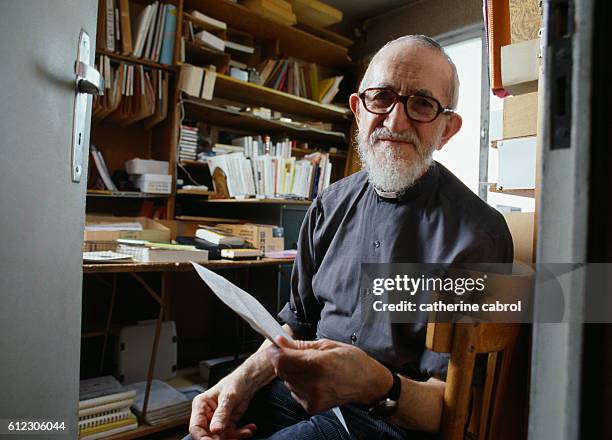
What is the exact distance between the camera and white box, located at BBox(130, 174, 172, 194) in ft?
8.31

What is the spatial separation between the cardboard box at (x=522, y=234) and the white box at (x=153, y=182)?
80.4 inches

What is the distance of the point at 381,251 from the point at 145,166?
1.89m

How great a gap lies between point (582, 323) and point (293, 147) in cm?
314

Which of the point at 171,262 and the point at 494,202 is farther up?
the point at 494,202

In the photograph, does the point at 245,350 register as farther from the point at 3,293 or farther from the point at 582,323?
the point at 582,323

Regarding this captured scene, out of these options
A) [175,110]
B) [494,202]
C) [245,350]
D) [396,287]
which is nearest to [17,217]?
[396,287]

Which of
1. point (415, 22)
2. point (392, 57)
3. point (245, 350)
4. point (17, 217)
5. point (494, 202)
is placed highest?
point (415, 22)

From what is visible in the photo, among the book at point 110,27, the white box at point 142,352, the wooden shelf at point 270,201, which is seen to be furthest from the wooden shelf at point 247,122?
the white box at point 142,352

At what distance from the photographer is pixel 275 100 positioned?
3.31 meters

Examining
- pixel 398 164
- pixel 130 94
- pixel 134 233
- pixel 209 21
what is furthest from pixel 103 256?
pixel 209 21

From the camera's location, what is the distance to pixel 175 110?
2633 millimetres

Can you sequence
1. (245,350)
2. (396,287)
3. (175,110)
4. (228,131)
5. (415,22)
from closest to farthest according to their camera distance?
1. (396,287)
2. (175,110)
3. (245,350)
4. (228,131)
5. (415,22)

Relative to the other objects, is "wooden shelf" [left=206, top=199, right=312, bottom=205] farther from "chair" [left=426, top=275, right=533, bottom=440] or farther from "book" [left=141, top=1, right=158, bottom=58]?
"chair" [left=426, top=275, right=533, bottom=440]

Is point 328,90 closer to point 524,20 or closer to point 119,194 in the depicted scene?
point 119,194
